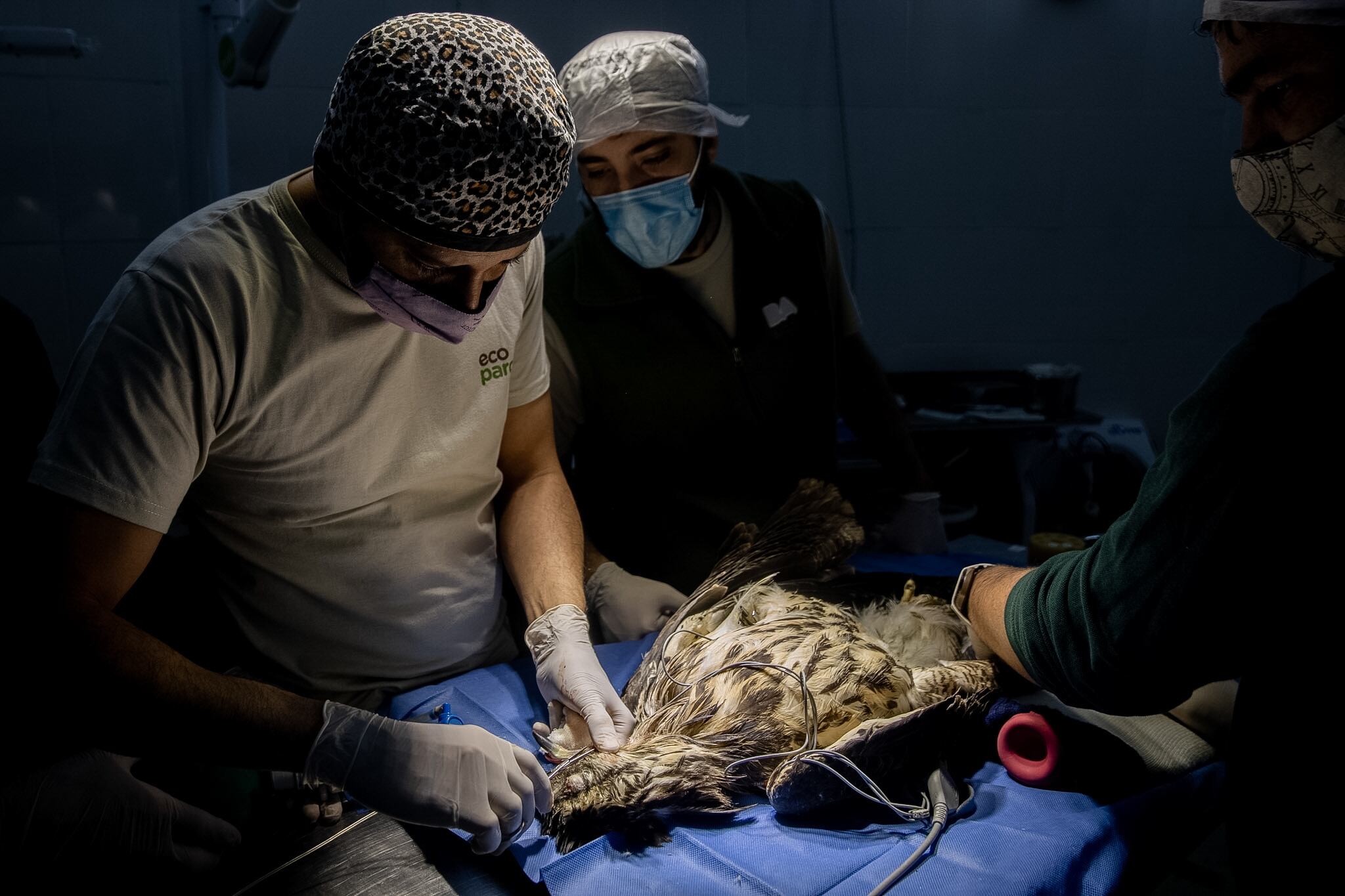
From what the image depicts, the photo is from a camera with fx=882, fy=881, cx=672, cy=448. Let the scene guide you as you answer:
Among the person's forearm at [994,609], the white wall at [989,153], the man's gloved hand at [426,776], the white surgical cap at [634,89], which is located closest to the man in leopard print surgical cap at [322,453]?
the man's gloved hand at [426,776]

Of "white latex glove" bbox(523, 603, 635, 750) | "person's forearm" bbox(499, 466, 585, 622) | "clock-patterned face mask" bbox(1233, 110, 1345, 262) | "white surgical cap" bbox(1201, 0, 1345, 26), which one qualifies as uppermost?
"white surgical cap" bbox(1201, 0, 1345, 26)

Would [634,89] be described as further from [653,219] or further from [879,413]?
[879,413]

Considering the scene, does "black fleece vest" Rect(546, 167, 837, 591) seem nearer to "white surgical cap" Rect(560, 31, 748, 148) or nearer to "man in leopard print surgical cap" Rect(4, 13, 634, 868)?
"white surgical cap" Rect(560, 31, 748, 148)

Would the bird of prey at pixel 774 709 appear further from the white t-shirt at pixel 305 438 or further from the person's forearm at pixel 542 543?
the white t-shirt at pixel 305 438

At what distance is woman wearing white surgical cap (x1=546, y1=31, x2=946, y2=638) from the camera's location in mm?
2402

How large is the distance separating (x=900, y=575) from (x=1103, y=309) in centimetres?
317

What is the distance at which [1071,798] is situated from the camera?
4.92ft

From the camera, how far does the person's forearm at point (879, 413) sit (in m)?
2.88

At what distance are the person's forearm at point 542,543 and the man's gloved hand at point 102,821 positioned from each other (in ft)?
2.37

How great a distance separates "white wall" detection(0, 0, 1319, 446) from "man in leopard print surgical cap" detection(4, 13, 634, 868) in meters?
2.21

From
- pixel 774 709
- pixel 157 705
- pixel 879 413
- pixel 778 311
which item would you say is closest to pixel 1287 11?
pixel 774 709

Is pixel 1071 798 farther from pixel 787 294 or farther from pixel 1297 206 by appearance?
pixel 787 294

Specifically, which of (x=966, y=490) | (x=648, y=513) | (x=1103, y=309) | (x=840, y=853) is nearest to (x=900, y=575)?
(x=648, y=513)

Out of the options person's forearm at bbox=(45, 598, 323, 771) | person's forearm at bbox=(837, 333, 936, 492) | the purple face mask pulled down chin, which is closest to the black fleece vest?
person's forearm at bbox=(837, 333, 936, 492)
